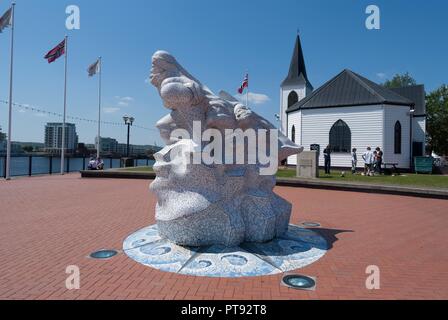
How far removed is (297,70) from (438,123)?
2046 cm

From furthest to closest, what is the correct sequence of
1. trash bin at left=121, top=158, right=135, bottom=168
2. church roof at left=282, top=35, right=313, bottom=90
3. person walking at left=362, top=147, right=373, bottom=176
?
1. church roof at left=282, top=35, right=313, bottom=90
2. trash bin at left=121, top=158, right=135, bottom=168
3. person walking at left=362, top=147, right=373, bottom=176

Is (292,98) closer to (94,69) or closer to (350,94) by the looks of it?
(350,94)

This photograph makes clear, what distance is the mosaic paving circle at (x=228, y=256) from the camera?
179 inches

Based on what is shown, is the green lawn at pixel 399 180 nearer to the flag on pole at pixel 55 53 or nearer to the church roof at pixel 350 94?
the church roof at pixel 350 94

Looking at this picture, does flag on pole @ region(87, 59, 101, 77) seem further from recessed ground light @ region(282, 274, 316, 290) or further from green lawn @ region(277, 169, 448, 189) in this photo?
recessed ground light @ region(282, 274, 316, 290)

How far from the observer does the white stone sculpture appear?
530 centimetres

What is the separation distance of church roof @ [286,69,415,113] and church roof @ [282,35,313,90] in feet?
28.1

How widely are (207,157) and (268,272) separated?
221cm

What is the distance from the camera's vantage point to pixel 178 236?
211 inches

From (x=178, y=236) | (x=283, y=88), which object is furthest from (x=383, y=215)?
(x=283, y=88)

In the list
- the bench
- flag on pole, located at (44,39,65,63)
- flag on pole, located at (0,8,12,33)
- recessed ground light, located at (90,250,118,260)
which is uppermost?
flag on pole, located at (0,8,12,33)

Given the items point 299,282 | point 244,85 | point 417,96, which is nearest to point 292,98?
point 417,96

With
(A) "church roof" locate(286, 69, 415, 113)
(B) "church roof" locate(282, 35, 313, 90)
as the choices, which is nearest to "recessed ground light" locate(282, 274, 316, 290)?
(A) "church roof" locate(286, 69, 415, 113)
